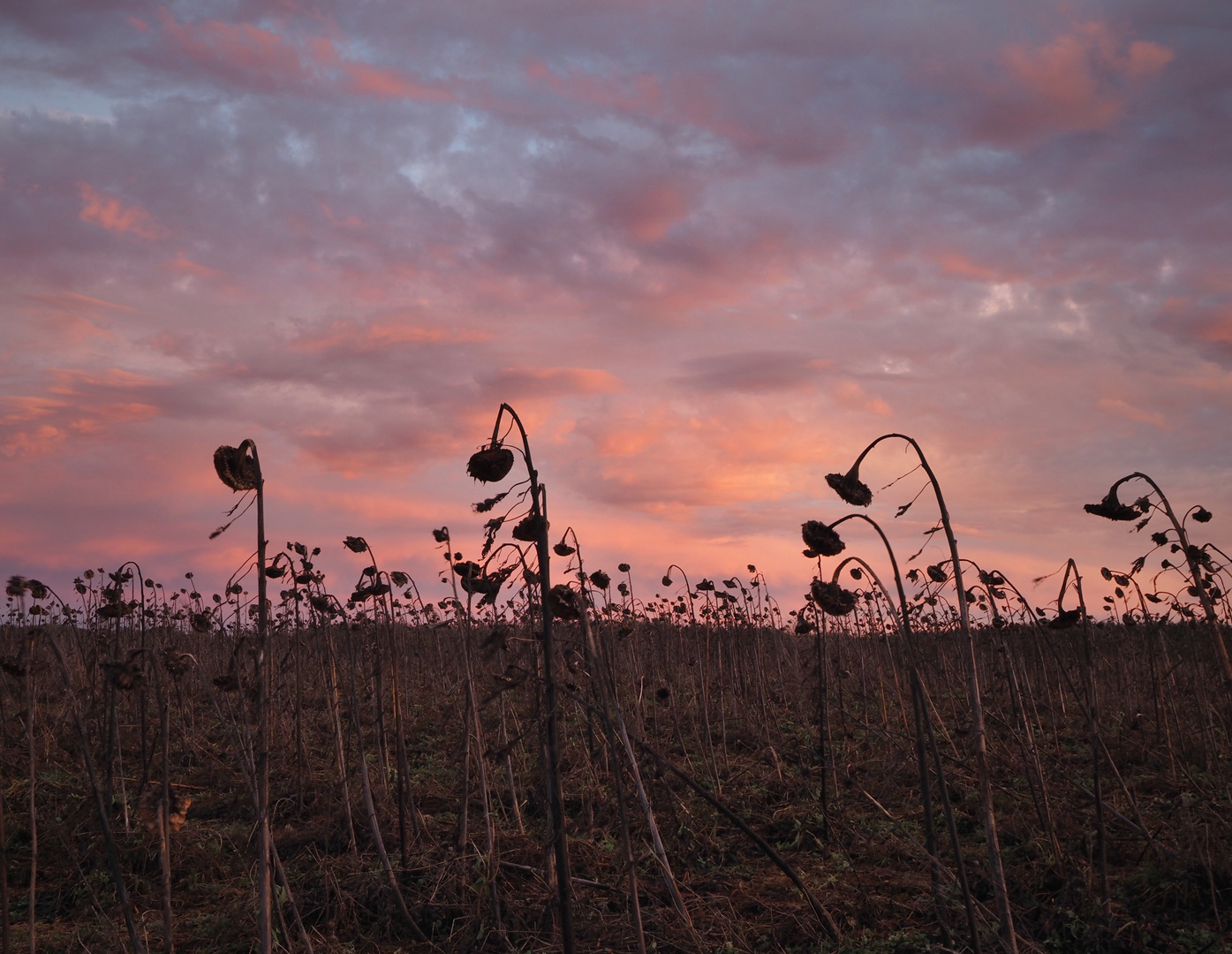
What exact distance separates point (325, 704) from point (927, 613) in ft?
31.2

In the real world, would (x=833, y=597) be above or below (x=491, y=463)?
below

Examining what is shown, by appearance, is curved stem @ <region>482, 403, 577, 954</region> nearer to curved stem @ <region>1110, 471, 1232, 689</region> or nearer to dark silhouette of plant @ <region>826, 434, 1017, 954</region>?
dark silhouette of plant @ <region>826, 434, 1017, 954</region>

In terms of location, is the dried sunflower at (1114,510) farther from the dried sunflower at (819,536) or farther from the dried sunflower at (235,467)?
the dried sunflower at (235,467)

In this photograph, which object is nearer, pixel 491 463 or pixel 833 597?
pixel 491 463

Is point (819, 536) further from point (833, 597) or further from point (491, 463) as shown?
point (491, 463)

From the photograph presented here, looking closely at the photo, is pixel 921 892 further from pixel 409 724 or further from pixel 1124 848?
pixel 409 724

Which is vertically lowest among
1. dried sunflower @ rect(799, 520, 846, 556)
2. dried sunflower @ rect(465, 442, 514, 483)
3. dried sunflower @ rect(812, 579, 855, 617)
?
dried sunflower @ rect(812, 579, 855, 617)

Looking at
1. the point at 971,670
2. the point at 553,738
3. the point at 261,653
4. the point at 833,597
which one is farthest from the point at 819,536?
the point at 261,653

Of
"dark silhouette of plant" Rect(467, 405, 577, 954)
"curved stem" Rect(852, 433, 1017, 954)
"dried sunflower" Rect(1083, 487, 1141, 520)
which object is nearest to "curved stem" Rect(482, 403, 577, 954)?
"dark silhouette of plant" Rect(467, 405, 577, 954)

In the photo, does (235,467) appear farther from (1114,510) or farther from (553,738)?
(1114,510)

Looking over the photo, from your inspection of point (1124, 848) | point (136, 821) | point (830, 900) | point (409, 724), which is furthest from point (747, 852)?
point (409, 724)

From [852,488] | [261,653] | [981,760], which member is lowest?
[981,760]

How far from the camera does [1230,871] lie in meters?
5.19

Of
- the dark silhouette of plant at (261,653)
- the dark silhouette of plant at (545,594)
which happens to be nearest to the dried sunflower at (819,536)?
the dark silhouette of plant at (545,594)
